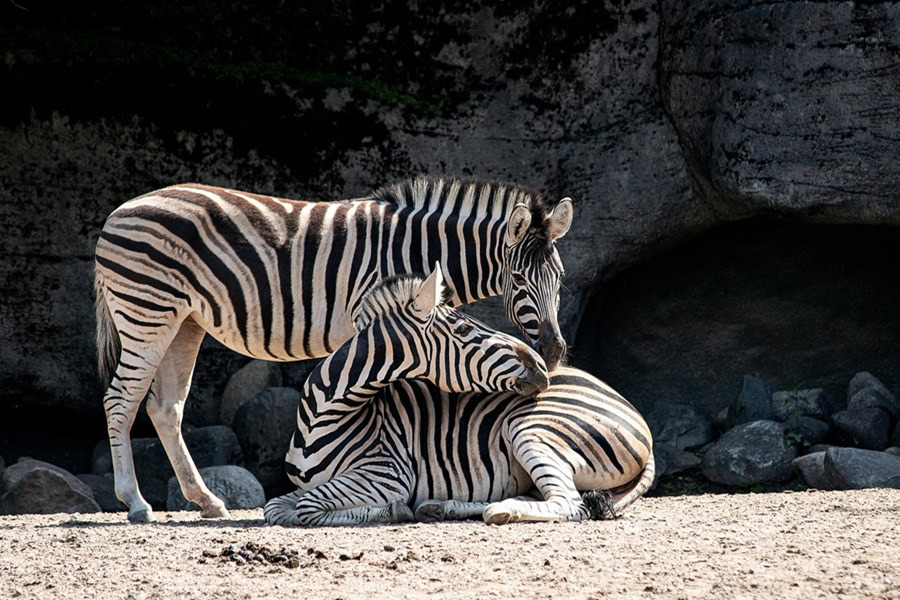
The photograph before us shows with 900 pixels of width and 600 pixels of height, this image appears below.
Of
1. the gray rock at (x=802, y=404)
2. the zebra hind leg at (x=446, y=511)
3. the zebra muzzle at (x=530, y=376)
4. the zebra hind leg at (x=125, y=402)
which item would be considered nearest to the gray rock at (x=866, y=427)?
the gray rock at (x=802, y=404)

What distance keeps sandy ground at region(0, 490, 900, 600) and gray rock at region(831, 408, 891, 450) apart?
3.85 metres

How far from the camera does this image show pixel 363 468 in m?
7.38

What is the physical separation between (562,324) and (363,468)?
14.8 feet

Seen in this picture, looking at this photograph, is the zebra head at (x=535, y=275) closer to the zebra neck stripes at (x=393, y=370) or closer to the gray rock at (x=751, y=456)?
the zebra neck stripes at (x=393, y=370)

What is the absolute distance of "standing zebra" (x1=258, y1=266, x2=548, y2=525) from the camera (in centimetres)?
746

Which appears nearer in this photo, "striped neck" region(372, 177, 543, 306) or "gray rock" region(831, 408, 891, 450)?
"striped neck" region(372, 177, 543, 306)

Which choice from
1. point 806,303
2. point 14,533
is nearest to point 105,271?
point 14,533

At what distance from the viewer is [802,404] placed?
11453 millimetres

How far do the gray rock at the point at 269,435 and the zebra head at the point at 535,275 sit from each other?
137 inches

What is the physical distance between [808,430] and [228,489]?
5276 millimetres

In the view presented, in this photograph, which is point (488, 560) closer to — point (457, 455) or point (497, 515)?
point (497, 515)

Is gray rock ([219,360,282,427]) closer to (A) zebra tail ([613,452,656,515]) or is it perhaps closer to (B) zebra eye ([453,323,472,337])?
(B) zebra eye ([453,323,472,337])

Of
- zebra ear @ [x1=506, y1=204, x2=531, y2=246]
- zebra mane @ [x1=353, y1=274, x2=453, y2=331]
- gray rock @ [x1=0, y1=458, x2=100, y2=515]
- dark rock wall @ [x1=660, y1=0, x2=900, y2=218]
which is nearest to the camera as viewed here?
zebra mane @ [x1=353, y1=274, x2=453, y2=331]

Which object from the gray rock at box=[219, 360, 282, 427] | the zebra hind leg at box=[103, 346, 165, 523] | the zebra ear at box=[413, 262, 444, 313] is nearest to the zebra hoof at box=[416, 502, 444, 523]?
the zebra ear at box=[413, 262, 444, 313]
